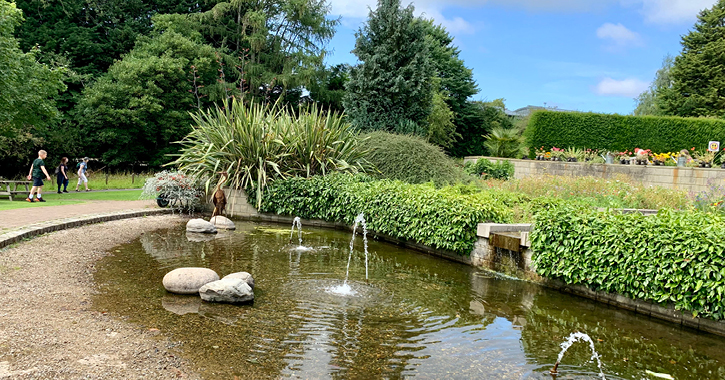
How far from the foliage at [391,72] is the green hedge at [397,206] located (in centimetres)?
675

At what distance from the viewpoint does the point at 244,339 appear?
407 centimetres

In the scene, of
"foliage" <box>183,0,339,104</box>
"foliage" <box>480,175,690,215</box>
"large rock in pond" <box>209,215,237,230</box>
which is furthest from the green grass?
"foliage" <box>480,175,690,215</box>

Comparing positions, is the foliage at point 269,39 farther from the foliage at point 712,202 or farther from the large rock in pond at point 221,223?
the foliage at point 712,202

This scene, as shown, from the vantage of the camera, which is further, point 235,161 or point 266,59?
point 266,59

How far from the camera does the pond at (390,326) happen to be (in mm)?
3705

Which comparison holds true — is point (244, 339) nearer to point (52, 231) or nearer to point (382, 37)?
point (52, 231)

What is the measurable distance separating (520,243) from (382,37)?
13.1 metres

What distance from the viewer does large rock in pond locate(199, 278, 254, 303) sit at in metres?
5.02

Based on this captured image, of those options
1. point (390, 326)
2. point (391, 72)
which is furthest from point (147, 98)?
point (390, 326)

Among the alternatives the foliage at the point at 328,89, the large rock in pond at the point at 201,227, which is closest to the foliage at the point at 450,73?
the foliage at the point at 328,89

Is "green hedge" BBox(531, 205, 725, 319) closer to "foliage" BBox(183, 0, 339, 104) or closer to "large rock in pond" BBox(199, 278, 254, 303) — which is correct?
"large rock in pond" BBox(199, 278, 254, 303)

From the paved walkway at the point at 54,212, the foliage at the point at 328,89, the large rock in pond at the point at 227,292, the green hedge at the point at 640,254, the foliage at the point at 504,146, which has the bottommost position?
the large rock in pond at the point at 227,292

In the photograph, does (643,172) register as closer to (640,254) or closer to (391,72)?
(391,72)

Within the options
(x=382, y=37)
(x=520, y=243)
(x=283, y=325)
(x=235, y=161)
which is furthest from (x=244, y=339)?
(x=382, y=37)
